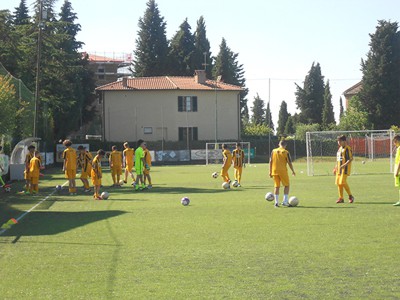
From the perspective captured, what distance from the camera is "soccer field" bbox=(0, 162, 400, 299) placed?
709cm

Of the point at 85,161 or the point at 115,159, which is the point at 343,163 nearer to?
the point at 85,161

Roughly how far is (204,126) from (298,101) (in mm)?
39034

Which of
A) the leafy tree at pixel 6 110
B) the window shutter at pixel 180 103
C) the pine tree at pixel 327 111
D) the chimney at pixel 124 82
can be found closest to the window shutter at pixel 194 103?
the window shutter at pixel 180 103

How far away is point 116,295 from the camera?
684 centimetres

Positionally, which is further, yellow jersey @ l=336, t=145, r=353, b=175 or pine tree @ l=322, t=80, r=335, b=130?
pine tree @ l=322, t=80, r=335, b=130

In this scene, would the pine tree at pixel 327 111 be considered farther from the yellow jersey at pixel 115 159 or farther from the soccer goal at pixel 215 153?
the yellow jersey at pixel 115 159

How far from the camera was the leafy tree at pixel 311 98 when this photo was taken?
3974 inches

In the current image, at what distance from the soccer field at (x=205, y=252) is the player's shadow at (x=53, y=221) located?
0.08ft

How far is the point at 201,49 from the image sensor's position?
297 feet

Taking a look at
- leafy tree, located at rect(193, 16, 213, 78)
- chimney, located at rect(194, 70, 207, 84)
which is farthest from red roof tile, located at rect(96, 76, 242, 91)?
leafy tree, located at rect(193, 16, 213, 78)

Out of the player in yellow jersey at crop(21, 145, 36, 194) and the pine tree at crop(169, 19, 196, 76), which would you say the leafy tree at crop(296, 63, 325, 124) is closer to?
the pine tree at crop(169, 19, 196, 76)

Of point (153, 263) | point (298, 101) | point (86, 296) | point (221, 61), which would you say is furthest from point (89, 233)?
point (298, 101)

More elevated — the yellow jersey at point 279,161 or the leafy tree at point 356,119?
the leafy tree at point 356,119

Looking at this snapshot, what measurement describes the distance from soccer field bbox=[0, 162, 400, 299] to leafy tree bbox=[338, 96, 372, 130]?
60.8 m
